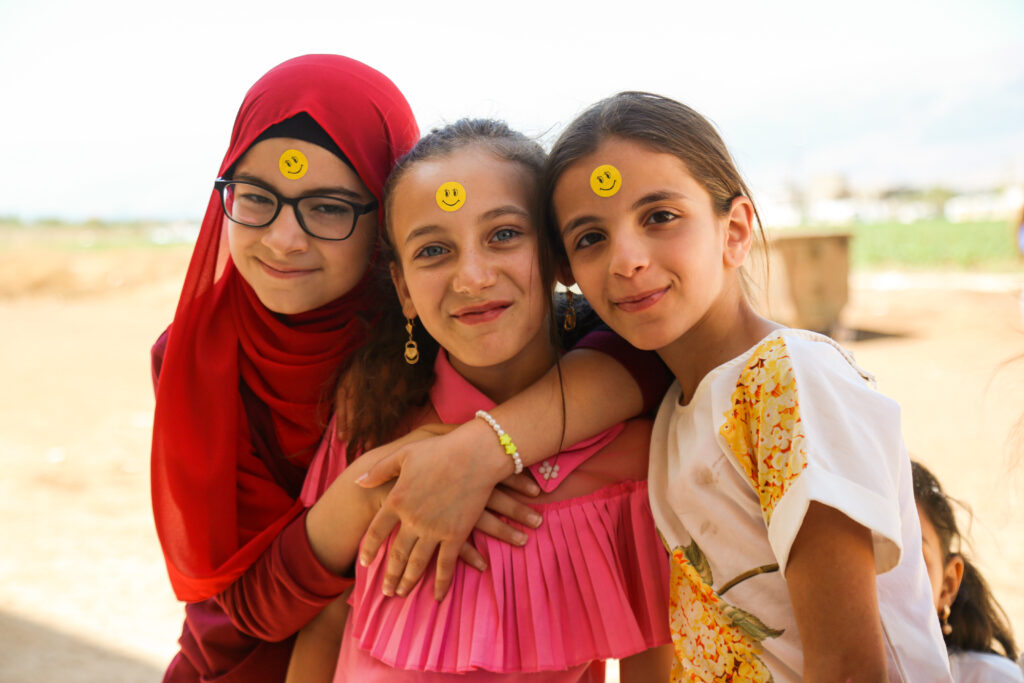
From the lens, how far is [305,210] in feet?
6.18

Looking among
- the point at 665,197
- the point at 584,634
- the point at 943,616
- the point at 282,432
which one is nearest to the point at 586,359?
the point at 665,197

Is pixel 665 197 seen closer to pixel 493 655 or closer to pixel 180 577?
pixel 493 655

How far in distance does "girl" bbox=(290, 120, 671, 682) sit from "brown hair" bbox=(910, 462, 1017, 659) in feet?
2.49

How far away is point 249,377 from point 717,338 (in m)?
1.16

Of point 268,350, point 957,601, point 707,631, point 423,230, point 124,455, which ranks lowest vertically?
point 124,455

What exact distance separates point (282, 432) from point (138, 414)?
20.5ft

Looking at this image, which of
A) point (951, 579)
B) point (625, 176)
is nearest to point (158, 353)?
point (625, 176)

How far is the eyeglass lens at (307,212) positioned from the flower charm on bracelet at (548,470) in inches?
28.3

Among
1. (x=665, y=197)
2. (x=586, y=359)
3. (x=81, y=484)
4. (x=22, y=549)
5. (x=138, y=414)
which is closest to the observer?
(x=665, y=197)

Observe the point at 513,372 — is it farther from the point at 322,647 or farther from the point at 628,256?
the point at 322,647

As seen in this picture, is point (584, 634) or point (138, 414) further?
point (138, 414)

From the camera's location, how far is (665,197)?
146cm

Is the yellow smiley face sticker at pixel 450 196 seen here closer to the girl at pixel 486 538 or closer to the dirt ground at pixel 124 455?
the girl at pixel 486 538

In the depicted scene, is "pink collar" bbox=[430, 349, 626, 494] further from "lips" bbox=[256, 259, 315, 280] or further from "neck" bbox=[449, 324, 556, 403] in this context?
"lips" bbox=[256, 259, 315, 280]
